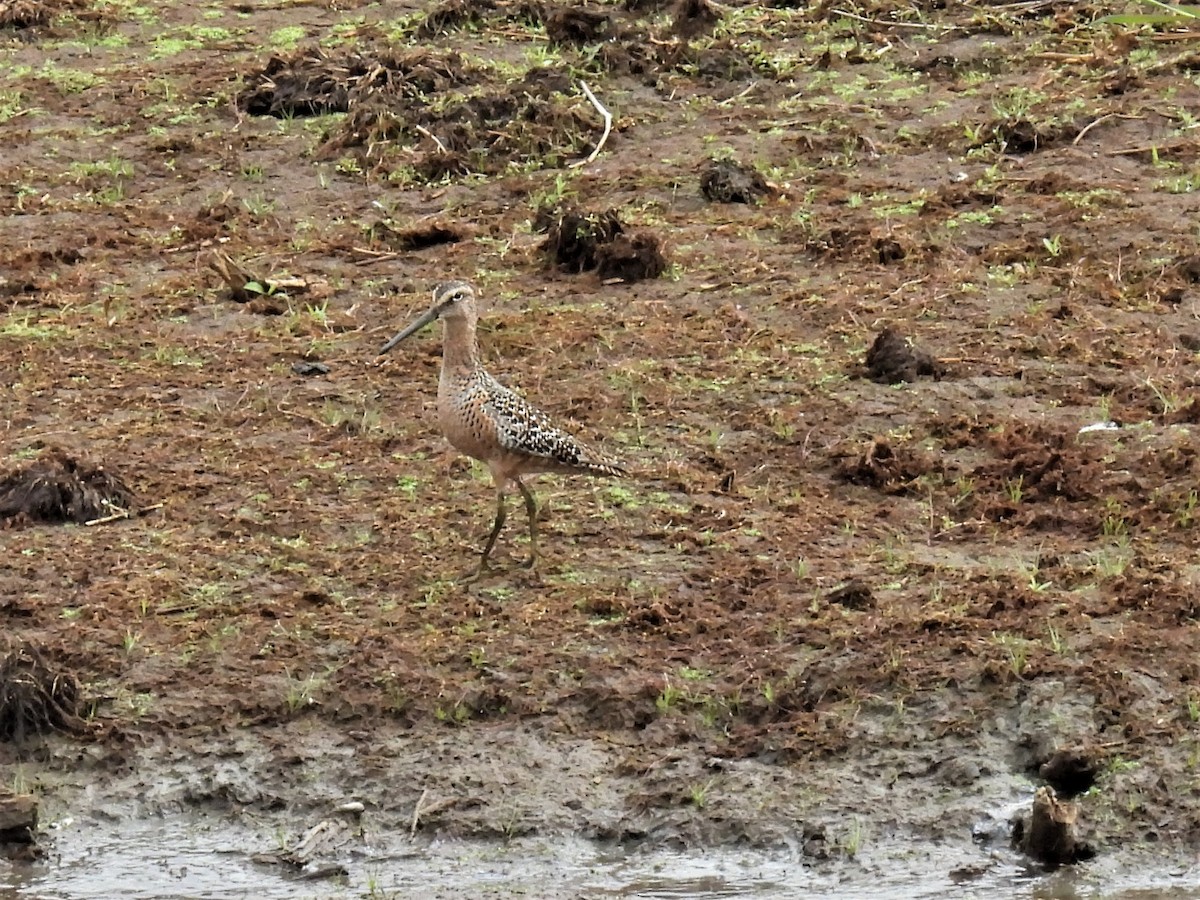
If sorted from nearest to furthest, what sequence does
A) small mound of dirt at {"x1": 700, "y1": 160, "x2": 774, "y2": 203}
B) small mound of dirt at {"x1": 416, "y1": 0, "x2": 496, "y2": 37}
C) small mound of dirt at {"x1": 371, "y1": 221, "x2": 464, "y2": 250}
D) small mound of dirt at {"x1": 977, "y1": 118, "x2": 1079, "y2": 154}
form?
small mound of dirt at {"x1": 371, "y1": 221, "x2": 464, "y2": 250}
small mound of dirt at {"x1": 700, "y1": 160, "x2": 774, "y2": 203}
small mound of dirt at {"x1": 977, "y1": 118, "x2": 1079, "y2": 154}
small mound of dirt at {"x1": 416, "y1": 0, "x2": 496, "y2": 37}

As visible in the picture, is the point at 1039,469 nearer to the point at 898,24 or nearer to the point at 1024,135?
the point at 1024,135

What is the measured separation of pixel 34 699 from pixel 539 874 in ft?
5.59

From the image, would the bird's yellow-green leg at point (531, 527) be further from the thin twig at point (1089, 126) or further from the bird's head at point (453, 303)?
the thin twig at point (1089, 126)

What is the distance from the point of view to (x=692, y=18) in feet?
44.2

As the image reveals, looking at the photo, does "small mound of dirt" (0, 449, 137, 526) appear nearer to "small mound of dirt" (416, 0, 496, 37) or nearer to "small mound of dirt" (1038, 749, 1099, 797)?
"small mound of dirt" (1038, 749, 1099, 797)

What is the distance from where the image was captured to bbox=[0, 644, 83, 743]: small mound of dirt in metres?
6.77

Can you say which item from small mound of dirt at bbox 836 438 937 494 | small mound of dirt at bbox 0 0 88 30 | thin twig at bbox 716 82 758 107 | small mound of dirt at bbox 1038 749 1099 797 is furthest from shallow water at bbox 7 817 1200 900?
small mound of dirt at bbox 0 0 88 30

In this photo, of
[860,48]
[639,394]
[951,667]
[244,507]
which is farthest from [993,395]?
[860,48]

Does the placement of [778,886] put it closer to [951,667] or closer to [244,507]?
[951,667]

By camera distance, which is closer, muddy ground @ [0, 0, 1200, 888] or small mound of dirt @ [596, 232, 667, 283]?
muddy ground @ [0, 0, 1200, 888]

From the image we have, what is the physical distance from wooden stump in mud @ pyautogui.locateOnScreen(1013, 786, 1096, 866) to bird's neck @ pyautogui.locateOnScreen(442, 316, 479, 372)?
2631 mm

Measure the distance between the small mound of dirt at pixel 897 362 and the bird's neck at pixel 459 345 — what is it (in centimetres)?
199

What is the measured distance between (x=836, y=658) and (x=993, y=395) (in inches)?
88.3

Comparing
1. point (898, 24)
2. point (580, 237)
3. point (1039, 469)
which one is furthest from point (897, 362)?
point (898, 24)
